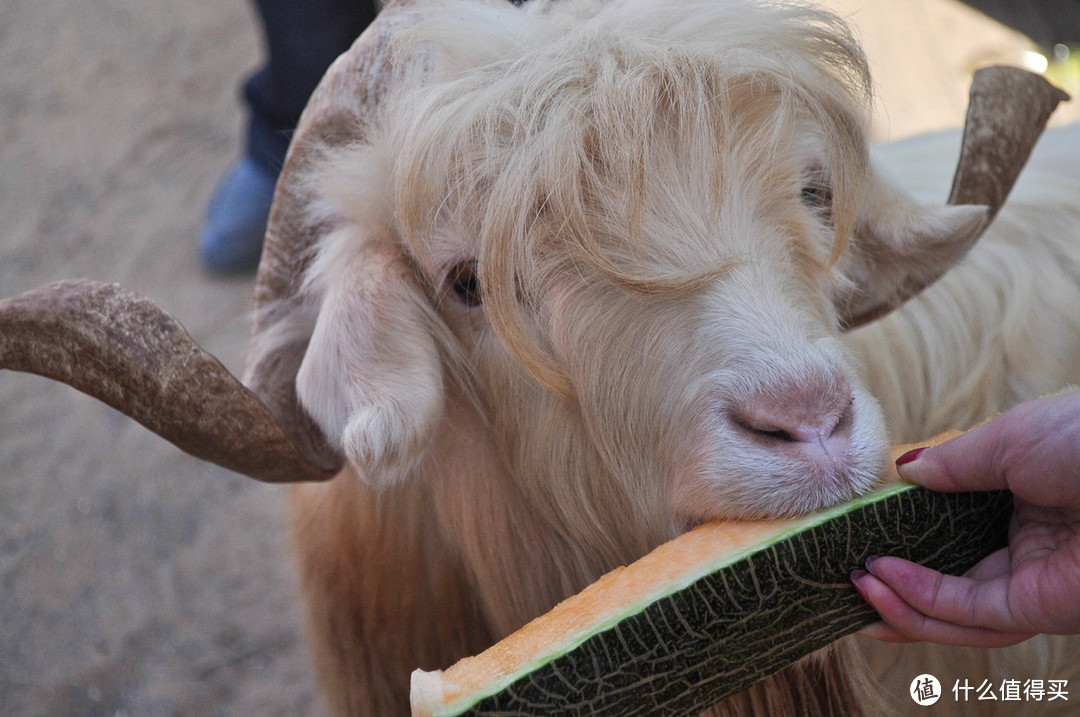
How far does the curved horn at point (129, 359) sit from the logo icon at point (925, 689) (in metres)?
1.64

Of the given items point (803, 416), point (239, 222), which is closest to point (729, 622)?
point (803, 416)

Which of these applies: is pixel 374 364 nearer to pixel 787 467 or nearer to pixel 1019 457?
pixel 787 467

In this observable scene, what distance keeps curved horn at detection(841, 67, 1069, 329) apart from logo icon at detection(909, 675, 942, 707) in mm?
875

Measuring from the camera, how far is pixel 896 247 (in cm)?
202

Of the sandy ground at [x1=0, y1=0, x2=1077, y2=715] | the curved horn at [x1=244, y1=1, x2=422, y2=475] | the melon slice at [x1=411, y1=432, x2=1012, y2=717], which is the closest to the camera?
the melon slice at [x1=411, y1=432, x2=1012, y2=717]

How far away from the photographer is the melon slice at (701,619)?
1.36 m

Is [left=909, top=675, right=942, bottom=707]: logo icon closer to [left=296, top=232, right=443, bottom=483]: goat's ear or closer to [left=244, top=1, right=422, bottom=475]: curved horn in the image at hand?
[left=296, top=232, right=443, bottom=483]: goat's ear

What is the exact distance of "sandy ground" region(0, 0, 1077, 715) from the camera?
11.4 feet

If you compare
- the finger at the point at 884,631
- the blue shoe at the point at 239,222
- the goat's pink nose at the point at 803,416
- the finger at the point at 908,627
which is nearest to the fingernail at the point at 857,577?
the finger at the point at 908,627

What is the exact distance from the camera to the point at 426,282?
6.12 ft

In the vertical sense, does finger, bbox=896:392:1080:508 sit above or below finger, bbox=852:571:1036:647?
above

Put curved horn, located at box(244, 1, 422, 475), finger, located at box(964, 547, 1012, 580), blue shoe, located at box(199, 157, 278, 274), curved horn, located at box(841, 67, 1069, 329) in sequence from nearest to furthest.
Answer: finger, located at box(964, 547, 1012, 580)
curved horn, located at box(244, 1, 422, 475)
curved horn, located at box(841, 67, 1069, 329)
blue shoe, located at box(199, 157, 278, 274)

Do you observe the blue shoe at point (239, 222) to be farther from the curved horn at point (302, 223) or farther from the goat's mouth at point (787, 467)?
the goat's mouth at point (787, 467)

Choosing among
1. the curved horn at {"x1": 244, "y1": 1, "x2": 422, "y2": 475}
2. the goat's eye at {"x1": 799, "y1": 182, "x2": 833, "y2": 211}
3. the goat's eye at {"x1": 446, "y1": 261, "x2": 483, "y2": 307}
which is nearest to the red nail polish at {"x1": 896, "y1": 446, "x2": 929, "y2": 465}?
the goat's eye at {"x1": 799, "y1": 182, "x2": 833, "y2": 211}
